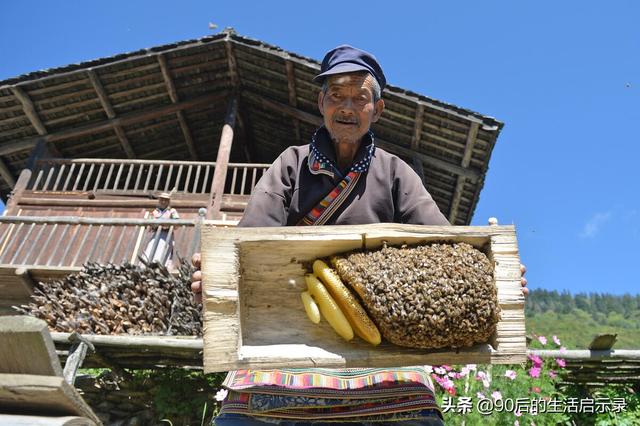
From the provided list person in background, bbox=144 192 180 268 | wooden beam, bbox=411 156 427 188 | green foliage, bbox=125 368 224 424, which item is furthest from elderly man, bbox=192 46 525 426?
wooden beam, bbox=411 156 427 188

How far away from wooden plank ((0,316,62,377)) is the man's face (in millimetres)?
1473

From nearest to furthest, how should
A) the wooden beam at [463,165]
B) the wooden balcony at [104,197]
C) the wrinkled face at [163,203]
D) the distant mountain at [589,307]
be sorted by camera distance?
the wooden beam at [463,165]
the wrinkled face at [163,203]
the wooden balcony at [104,197]
the distant mountain at [589,307]

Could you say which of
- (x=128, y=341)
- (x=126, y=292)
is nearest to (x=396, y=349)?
(x=128, y=341)

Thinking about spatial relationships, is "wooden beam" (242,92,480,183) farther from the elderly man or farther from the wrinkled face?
the elderly man

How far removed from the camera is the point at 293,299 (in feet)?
6.79

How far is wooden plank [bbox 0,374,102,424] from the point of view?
1.59m

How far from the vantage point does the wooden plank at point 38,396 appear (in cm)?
159

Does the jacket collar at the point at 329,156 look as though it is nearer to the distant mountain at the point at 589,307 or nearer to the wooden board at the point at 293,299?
the wooden board at the point at 293,299

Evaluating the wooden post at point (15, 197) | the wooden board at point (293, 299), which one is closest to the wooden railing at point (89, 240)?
the wooden post at point (15, 197)

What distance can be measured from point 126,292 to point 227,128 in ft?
Answer: 15.9

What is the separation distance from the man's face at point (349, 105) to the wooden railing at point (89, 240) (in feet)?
18.0

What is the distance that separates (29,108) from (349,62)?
31.2 ft

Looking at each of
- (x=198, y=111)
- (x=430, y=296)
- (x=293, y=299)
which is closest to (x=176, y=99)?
(x=198, y=111)

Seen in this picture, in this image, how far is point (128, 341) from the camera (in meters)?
5.13
